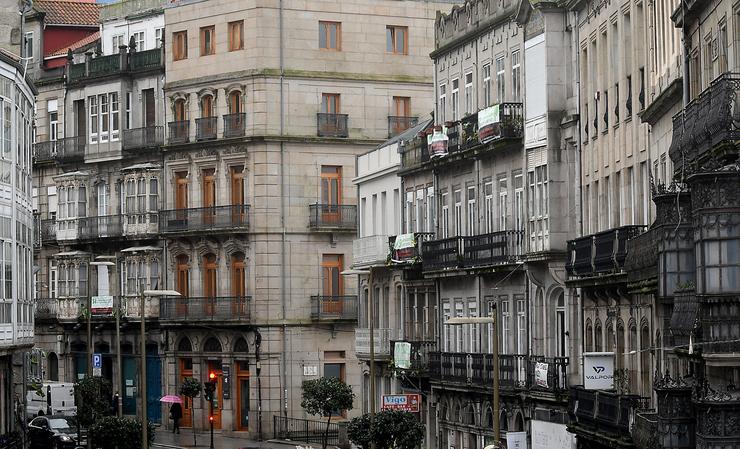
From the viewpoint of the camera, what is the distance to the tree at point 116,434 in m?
68.4

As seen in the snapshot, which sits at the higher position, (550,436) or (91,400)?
(91,400)

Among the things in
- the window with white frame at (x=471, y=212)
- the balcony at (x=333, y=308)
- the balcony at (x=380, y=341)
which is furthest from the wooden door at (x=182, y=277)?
the window with white frame at (x=471, y=212)

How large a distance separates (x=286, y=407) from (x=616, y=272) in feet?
137

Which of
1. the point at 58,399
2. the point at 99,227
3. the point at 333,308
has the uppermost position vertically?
the point at 99,227

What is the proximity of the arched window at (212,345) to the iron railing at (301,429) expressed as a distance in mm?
5147

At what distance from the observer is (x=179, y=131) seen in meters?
98.2

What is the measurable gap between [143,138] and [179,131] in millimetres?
3039

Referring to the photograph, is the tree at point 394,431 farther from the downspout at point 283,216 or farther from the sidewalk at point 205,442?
the downspout at point 283,216

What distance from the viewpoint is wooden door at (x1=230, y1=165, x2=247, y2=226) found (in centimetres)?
9512

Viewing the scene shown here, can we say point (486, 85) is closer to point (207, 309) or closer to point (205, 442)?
point (205, 442)

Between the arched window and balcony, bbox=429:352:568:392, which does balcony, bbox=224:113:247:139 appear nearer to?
the arched window

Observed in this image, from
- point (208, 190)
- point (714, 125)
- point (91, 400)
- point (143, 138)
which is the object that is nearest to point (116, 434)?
point (91, 400)

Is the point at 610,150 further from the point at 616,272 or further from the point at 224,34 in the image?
the point at 224,34

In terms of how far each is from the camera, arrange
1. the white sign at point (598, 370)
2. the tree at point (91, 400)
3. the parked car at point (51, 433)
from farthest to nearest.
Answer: the parked car at point (51, 433) → the tree at point (91, 400) → the white sign at point (598, 370)
